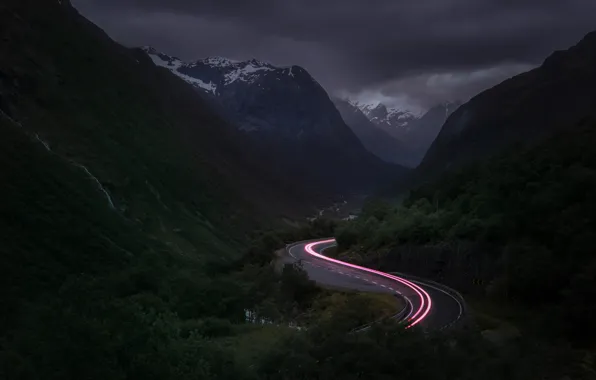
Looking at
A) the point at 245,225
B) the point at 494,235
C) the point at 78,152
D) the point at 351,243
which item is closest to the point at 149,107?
the point at 245,225

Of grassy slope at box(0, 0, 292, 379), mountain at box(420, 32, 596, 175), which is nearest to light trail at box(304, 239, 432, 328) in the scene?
grassy slope at box(0, 0, 292, 379)

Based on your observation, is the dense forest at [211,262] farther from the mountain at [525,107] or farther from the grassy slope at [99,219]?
the mountain at [525,107]

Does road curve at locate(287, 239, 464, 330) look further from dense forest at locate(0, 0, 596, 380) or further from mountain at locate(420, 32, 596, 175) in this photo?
mountain at locate(420, 32, 596, 175)

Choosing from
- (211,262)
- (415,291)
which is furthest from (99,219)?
(415,291)

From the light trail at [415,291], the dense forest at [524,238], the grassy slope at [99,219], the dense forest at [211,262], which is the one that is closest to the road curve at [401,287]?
the light trail at [415,291]

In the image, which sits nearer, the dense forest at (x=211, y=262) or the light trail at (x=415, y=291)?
the dense forest at (x=211, y=262)

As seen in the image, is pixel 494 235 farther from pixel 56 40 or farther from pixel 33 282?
pixel 56 40
